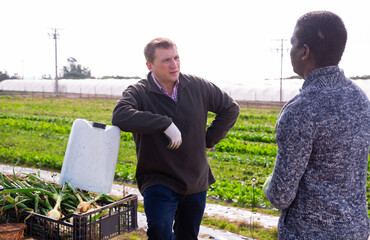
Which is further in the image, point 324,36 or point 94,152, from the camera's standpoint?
point 94,152

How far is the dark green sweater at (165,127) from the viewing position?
268 centimetres

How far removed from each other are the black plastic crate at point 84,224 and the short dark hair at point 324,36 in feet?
5.12

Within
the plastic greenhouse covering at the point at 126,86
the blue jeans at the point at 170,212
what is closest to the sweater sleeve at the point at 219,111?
the blue jeans at the point at 170,212

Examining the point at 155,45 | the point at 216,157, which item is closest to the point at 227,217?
the point at 155,45

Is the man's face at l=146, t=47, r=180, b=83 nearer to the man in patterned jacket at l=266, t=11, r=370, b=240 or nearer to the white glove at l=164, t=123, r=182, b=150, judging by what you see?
the white glove at l=164, t=123, r=182, b=150

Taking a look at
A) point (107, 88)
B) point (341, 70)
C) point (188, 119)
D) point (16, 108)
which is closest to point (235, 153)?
point (188, 119)

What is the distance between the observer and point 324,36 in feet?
5.45

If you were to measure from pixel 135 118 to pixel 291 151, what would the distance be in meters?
1.26

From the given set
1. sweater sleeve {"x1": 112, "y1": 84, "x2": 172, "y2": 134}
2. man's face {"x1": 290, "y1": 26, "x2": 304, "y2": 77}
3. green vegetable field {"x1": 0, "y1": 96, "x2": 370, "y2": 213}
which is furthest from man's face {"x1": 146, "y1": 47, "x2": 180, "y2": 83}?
green vegetable field {"x1": 0, "y1": 96, "x2": 370, "y2": 213}

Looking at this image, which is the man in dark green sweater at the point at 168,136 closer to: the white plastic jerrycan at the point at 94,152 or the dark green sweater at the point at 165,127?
the dark green sweater at the point at 165,127

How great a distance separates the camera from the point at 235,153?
34.1 feet

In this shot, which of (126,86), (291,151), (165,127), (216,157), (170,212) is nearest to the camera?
(291,151)

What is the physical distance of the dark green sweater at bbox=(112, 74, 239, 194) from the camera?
8.79ft

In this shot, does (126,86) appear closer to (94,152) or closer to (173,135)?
(94,152)
